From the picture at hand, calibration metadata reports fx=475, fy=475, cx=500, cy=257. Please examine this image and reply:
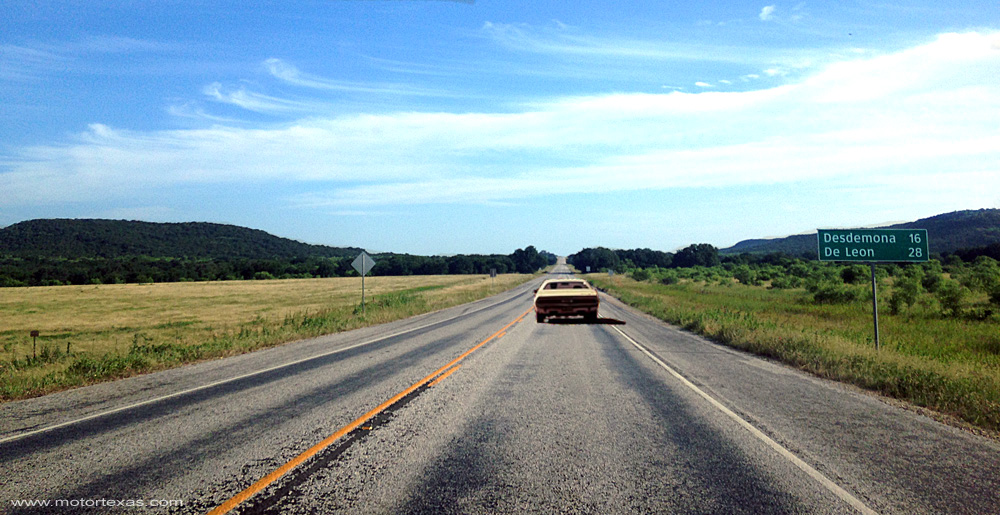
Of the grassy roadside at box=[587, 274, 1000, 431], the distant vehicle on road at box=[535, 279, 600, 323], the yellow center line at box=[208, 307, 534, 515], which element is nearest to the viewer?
the yellow center line at box=[208, 307, 534, 515]

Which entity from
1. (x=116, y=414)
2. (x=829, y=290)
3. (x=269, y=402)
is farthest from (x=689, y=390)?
(x=829, y=290)

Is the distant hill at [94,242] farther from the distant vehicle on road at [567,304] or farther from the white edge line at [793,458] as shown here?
the white edge line at [793,458]

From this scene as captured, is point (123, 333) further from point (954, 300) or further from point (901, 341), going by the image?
point (954, 300)

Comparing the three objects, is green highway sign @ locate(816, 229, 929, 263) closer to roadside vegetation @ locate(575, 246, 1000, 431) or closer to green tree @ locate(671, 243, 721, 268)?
roadside vegetation @ locate(575, 246, 1000, 431)

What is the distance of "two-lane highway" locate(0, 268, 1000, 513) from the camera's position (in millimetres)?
4363

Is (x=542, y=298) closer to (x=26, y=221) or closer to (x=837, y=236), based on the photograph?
(x=837, y=236)

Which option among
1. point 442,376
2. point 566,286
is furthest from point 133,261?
point 442,376

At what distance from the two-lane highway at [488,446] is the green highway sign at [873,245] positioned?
4.81 meters

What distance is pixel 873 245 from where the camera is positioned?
1327 centimetres

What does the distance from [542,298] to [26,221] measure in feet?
788

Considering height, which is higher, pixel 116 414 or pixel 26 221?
pixel 26 221

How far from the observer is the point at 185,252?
18550 centimetres

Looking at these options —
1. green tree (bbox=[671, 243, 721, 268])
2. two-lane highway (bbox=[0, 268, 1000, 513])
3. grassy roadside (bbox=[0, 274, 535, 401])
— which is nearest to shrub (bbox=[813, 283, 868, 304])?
grassy roadside (bbox=[0, 274, 535, 401])

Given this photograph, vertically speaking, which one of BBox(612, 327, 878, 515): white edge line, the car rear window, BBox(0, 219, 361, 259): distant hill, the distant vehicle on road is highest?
BBox(0, 219, 361, 259): distant hill
